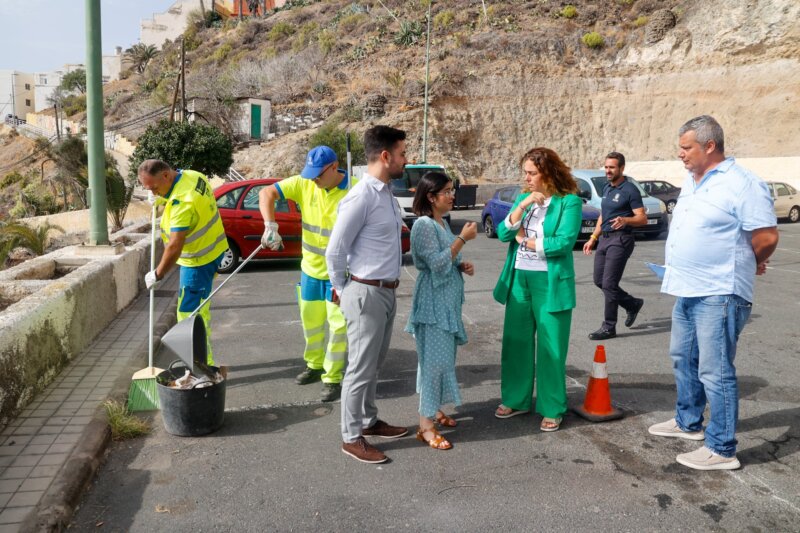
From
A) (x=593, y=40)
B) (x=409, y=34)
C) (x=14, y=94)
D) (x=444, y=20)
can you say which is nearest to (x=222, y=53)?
(x=409, y=34)

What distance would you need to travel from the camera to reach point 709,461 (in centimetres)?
365

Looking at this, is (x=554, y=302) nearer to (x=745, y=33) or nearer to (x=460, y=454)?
(x=460, y=454)

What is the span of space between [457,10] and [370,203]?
4599 centimetres

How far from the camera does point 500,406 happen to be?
4582 mm

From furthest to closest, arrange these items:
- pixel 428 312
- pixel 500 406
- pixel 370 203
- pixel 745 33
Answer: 1. pixel 745 33
2. pixel 500 406
3. pixel 428 312
4. pixel 370 203

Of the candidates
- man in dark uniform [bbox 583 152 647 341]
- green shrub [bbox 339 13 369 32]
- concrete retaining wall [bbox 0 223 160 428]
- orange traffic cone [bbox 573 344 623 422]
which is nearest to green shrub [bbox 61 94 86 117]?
green shrub [bbox 339 13 369 32]

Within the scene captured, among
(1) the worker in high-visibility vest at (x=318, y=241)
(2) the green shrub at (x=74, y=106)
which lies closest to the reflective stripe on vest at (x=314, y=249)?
(1) the worker in high-visibility vest at (x=318, y=241)

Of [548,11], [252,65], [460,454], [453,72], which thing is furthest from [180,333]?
[252,65]

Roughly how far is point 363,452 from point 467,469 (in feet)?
2.05

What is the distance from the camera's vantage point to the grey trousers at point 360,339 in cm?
375

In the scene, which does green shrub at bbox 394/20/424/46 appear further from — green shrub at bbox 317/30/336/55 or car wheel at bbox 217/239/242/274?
car wheel at bbox 217/239/242/274

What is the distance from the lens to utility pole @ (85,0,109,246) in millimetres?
7855

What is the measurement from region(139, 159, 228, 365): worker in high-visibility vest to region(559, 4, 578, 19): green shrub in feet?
138

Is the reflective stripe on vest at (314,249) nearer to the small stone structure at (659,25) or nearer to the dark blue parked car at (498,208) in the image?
the dark blue parked car at (498,208)
